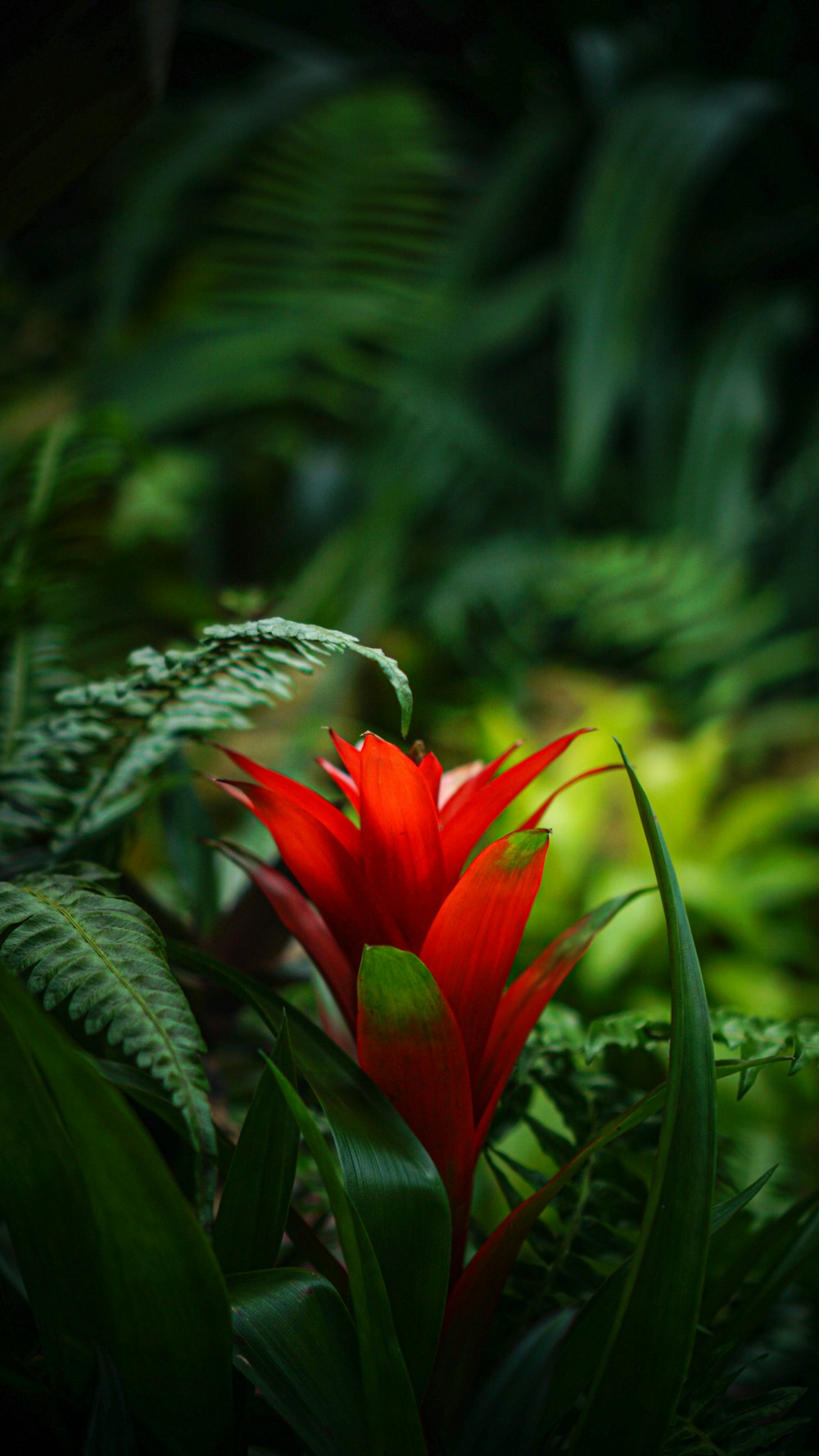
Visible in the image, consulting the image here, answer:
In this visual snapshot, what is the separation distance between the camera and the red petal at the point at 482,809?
35cm

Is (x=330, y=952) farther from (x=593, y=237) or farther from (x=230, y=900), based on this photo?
(x=593, y=237)

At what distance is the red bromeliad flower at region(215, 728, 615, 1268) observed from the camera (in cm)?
32

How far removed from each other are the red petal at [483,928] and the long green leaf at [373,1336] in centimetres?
9

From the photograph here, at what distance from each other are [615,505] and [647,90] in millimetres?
872

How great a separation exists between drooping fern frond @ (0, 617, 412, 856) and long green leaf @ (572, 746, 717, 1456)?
161mm

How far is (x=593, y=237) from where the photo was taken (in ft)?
5.48

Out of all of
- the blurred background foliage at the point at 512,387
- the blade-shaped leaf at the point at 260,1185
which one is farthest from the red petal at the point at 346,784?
the blurred background foliage at the point at 512,387

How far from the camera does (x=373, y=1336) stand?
271 mm

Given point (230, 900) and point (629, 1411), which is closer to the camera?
point (629, 1411)

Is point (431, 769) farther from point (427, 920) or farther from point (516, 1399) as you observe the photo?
point (516, 1399)

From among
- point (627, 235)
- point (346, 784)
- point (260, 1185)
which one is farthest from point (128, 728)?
point (627, 235)

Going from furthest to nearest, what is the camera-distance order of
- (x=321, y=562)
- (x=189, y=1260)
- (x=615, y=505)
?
1. (x=615, y=505)
2. (x=321, y=562)
3. (x=189, y=1260)

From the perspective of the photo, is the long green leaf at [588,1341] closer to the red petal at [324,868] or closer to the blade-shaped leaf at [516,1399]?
the blade-shaped leaf at [516,1399]

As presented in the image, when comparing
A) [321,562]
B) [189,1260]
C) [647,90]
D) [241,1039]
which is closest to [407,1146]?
[189,1260]
